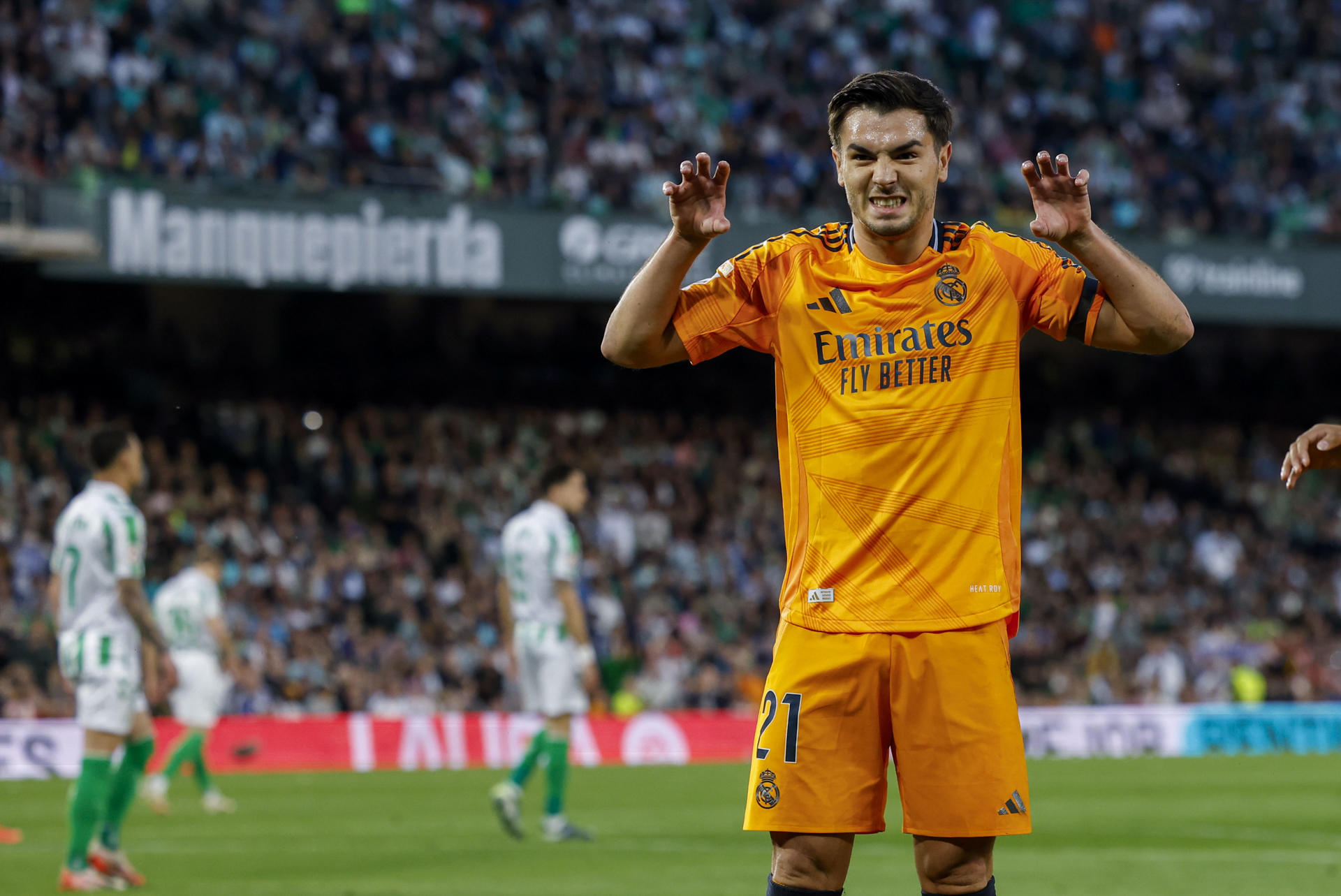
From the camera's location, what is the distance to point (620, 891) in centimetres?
884

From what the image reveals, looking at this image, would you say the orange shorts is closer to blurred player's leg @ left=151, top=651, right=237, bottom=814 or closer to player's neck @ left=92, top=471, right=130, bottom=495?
player's neck @ left=92, top=471, right=130, bottom=495

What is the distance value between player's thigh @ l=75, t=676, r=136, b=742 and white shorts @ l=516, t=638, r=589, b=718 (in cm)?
329

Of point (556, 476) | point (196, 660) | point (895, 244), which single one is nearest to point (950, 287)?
point (895, 244)

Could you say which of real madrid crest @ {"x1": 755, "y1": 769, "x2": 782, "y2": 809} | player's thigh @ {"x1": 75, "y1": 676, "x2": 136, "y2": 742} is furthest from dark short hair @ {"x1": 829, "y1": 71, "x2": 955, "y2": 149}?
player's thigh @ {"x1": 75, "y1": 676, "x2": 136, "y2": 742}

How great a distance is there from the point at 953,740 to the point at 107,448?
6.29 m

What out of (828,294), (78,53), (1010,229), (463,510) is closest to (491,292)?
(463,510)

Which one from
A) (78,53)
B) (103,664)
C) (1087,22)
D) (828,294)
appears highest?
(1087,22)

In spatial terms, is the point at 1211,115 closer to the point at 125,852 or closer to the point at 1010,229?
the point at 1010,229

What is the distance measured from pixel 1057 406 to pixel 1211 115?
5.15 metres

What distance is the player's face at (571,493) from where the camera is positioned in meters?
11.8

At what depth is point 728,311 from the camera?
14.0ft

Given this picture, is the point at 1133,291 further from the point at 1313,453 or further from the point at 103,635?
the point at 103,635

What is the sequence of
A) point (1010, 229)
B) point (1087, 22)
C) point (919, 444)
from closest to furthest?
point (919, 444), point (1010, 229), point (1087, 22)

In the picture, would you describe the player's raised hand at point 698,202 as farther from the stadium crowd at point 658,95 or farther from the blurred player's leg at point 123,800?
the stadium crowd at point 658,95
